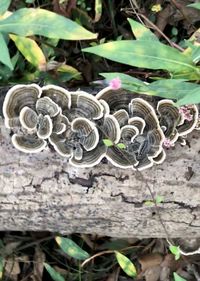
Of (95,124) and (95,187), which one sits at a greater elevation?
(95,124)

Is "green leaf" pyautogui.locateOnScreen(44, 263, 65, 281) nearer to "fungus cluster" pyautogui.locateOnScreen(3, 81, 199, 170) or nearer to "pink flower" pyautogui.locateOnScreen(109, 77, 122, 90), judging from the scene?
"fungus cluster" pyautogui.locateOnScreen(3, 81, 199, 170)

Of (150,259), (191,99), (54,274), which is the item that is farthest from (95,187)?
(150,259)

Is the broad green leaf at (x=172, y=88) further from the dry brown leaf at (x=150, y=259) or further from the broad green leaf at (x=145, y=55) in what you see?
the dry brown leaf at (x=150, y=259)

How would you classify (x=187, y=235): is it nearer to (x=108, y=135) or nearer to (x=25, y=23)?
(x=108, y=135)

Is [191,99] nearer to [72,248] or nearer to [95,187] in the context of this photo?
[95,187]

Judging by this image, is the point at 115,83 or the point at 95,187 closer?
the point at 115,83

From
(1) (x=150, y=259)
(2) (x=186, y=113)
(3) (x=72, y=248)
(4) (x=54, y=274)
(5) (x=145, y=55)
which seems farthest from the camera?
(1) (x=150, y=259)

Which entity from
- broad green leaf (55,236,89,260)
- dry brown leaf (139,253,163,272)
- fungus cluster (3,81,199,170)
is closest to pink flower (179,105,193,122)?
fungus cluster (3,81,199,170)
